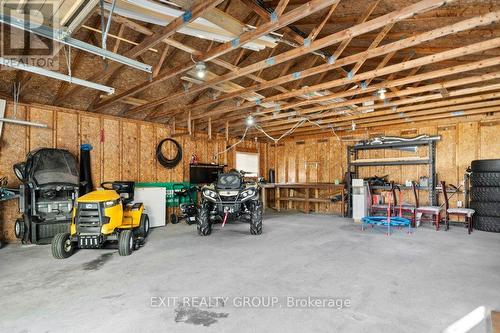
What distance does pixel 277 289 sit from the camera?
2656mm

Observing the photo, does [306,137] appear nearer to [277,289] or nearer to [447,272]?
[447,272]

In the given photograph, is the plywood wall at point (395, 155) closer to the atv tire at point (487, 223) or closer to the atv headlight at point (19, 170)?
the atv tire at point (487, 223)

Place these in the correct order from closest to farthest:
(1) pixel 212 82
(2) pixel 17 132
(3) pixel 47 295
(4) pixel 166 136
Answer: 1. (3) pixel 47 295
2. (1) pixel 212 82
3. (2) pixel 17 132
4. (4) pixel 166 136

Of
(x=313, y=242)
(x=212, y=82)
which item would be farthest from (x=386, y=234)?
(x=212, y=82)

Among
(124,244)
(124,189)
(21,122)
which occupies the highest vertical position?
(21,122)

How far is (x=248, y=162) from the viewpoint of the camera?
9.85 m

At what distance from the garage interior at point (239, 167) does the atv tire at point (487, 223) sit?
0.14 ft

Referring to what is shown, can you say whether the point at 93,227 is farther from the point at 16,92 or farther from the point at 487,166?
the point at 487,166

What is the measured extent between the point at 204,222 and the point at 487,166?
20.1ft

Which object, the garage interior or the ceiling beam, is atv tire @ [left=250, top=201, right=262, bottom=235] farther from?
the ceiling beam

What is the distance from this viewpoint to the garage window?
9.52 meters

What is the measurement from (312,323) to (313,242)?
271cm

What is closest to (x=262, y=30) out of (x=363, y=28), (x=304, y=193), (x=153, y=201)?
(x=363, y=28)

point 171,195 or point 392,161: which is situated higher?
point 392,161
